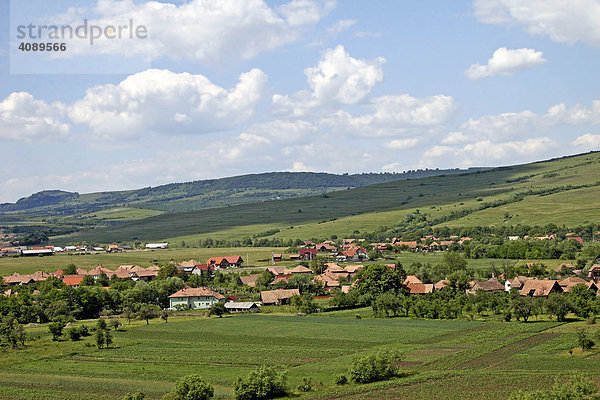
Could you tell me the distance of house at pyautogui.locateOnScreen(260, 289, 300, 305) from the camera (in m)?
104

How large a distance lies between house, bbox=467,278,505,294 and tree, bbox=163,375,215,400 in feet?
210

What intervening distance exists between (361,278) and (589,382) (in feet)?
205

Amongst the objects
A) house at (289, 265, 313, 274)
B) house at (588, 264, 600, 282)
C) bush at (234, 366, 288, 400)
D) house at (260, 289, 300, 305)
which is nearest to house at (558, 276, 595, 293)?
house at (588, 264, 600, 282)

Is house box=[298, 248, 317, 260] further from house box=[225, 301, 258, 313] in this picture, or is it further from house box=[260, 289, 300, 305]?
house box=[225, 301, 258, 313]

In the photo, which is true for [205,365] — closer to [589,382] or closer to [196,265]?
[589,382]

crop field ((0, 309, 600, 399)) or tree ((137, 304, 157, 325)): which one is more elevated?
tree ((137, 304, 157, 325))

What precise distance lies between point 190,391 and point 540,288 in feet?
209

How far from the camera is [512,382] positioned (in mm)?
47188

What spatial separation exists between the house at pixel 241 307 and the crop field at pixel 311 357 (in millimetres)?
12845

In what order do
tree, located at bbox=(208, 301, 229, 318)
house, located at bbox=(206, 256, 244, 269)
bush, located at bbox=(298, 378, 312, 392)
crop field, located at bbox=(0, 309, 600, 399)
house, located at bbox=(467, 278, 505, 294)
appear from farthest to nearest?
house, located at bbox=(206, 256, 244, 269) < house, located at bbox=(467, 278, 505, 294) < tree, located at bbox=(208, 301, 229, 318) < crop field, located at bbox=(0, 309, 600, 399) < bush, located at bbox=(298, 378, 312, 392)

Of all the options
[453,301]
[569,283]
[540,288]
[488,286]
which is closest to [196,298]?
[453,301]

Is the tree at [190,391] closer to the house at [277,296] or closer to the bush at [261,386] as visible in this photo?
the bush at [261,386]

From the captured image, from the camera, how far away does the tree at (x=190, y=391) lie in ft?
145

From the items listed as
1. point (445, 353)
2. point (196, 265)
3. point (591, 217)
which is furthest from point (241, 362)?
point (591, 217)
